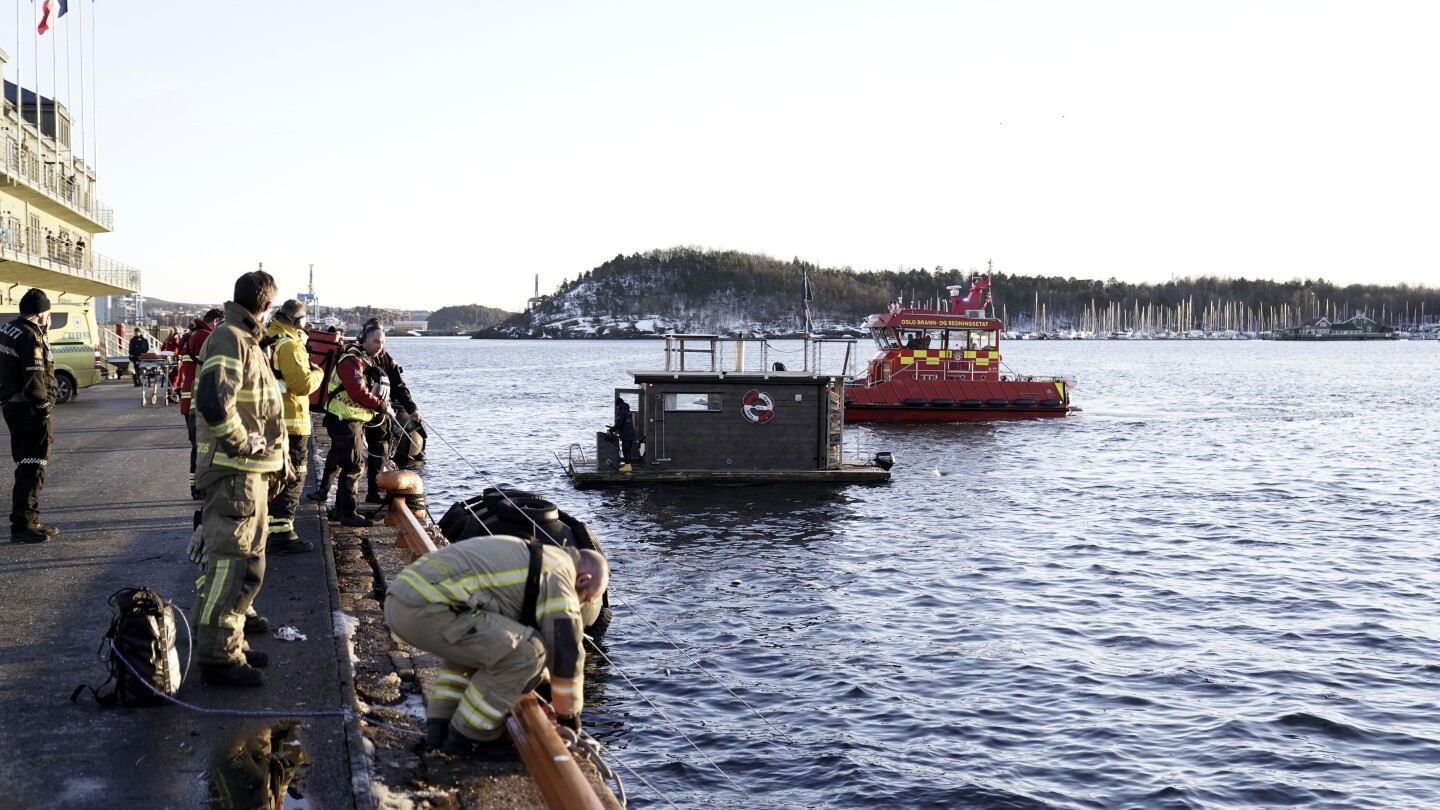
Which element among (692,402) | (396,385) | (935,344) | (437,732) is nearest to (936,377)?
(935,344)

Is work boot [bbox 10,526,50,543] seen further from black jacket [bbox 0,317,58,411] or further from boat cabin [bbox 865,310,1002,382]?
boat cabin [bbox 865,310,1002,382]

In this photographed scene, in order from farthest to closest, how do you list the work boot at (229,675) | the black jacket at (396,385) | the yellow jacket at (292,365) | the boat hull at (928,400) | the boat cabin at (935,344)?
the boat cabin at (935,344), the boat hull at (928,400), the black jacket at (396,385), the yellow jacket at (292,365), the work boot at (229,675)

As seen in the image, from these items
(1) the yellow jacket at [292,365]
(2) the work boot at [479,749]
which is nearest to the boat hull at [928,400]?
(1) the yellow jacket at [292,365]

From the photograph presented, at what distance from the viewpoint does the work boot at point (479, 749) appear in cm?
624

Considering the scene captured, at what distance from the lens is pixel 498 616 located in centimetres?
584

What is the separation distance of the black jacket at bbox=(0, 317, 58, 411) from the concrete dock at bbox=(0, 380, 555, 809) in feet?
4.36

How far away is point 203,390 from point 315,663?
1874 millimetres

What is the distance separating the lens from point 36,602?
8.32m

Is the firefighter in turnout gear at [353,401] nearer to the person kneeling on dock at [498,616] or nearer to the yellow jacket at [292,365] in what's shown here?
the yellow jacket at [292,365]

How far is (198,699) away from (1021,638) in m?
9.58

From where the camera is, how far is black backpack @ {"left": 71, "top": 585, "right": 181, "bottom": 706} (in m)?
6.29

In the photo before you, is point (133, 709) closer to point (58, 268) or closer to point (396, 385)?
point (396, 385)

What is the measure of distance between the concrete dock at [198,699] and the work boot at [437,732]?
0.29ft

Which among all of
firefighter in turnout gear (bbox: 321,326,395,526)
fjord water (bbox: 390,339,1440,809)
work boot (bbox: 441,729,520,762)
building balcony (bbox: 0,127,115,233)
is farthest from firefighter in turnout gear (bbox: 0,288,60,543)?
building balcony (bbox: 0,127,115,233)
